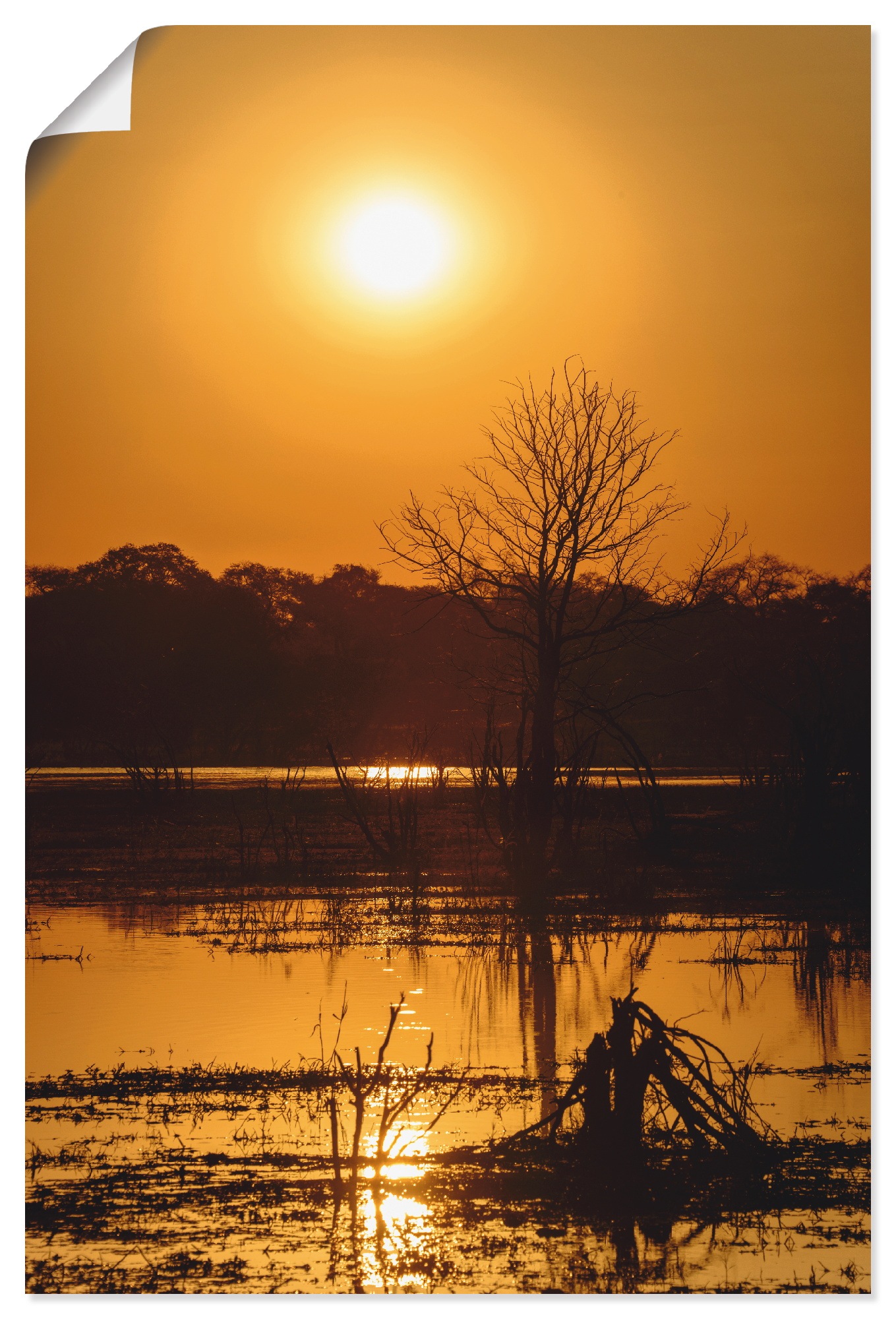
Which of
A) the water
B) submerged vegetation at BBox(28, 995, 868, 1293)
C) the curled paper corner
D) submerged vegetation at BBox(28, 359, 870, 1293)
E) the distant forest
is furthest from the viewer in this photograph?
the water

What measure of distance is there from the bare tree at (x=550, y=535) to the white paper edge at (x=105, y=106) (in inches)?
90.9

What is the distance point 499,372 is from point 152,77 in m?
2.20

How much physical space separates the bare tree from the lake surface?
1592 mm

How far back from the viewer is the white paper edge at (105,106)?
4910 millimetres

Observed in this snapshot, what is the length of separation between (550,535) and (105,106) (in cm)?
389

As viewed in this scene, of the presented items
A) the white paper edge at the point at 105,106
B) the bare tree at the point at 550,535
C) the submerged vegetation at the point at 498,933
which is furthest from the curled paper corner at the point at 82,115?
the bare tree at the point at 550,535

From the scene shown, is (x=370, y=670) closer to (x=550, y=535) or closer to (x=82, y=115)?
(x=550, y=535)

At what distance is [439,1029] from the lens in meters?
6.07

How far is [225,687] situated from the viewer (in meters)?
19.4

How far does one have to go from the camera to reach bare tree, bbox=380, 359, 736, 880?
7.18m

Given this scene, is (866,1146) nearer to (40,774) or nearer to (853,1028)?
(853,1028)

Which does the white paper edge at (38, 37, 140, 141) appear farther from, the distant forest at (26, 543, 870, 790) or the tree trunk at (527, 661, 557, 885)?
the tree trunk at (527, 661, 557, 885)

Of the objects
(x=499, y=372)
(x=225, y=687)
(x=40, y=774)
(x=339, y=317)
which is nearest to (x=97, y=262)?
(x=339, y=317)

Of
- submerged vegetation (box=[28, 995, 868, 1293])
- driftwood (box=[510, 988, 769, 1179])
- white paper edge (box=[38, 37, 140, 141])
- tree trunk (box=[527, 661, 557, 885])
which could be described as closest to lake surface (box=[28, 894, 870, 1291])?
submerged vegetation (box=[28, 995, 868, 1293])
